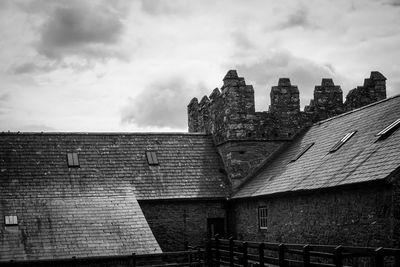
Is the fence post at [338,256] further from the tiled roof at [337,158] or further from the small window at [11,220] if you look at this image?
the small window at [11,220]

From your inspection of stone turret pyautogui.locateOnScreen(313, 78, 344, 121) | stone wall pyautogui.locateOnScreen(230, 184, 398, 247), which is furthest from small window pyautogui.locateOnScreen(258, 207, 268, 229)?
stone turret pyautogui.locateOnScreen(313, 78, 344, 121)

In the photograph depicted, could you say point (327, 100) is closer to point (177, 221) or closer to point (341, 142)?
point (341, 142)

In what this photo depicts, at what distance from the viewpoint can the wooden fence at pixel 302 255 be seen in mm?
13446

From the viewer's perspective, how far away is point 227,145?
2984 cm

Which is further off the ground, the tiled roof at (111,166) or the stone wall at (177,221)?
the tiled roof at (111,166)

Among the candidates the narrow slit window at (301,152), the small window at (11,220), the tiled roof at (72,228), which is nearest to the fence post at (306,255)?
the tiled roof at (72,228)

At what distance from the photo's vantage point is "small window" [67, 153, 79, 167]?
91.9 ft

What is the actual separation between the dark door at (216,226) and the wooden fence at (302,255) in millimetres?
3007

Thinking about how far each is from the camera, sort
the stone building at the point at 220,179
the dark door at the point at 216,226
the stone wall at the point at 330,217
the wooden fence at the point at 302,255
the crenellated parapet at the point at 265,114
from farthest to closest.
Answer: the crenellated parapet at the point at 265,114, the dark door at the point at 216,226, the stone building at the point at 220,179, the stone wall at the point at 330,217, the wooden fence at the point at 302,255

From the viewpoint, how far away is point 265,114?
98.6ft

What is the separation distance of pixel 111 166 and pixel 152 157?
91.7 inches

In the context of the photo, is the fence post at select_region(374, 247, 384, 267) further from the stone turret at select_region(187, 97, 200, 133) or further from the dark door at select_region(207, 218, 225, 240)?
the stone turret at select_region(187, 97, 200, 133)

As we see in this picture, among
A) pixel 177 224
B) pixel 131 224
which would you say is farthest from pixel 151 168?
pixel 131 224

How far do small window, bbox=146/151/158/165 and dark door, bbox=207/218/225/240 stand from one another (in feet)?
13.5
